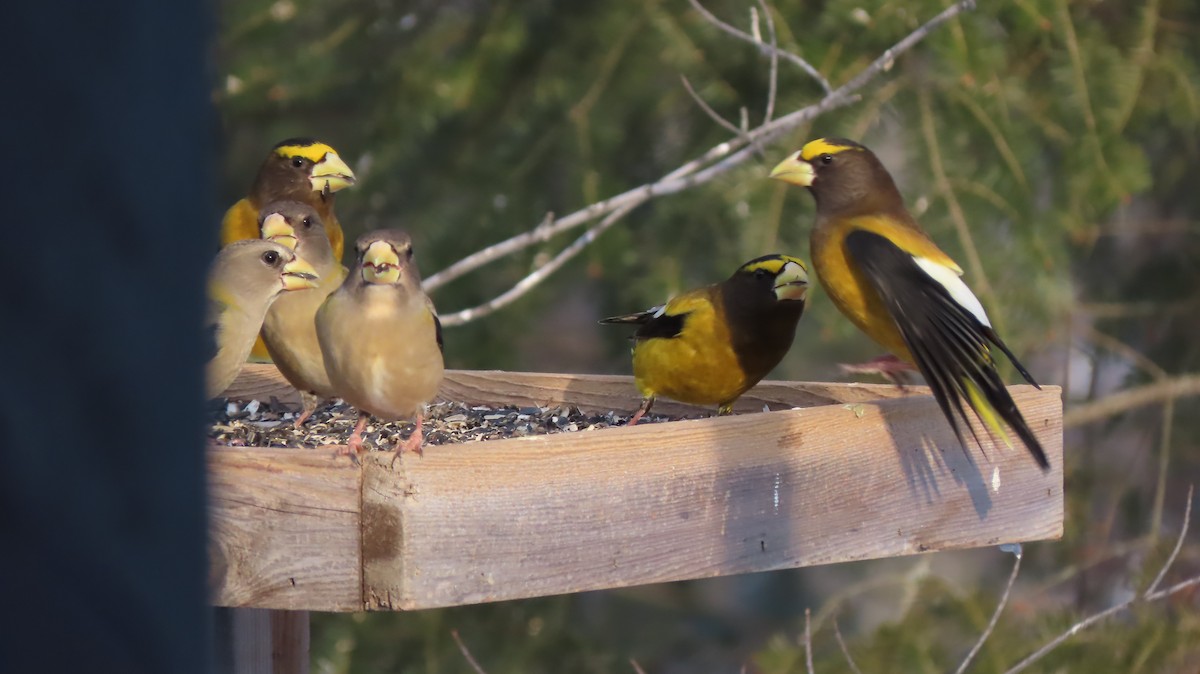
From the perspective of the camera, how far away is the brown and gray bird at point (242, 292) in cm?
288

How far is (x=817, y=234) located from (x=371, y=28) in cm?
251

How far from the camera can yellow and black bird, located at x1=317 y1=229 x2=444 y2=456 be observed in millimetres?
2598

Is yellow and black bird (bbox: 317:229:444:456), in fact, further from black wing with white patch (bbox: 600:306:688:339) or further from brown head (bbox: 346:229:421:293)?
black wing with white patch (bbox: 600:306:688:339)

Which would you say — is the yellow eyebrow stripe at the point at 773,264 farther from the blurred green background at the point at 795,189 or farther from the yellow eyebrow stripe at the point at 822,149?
the blurred green background at the point at 795,189

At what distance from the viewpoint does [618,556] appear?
93.6 inches

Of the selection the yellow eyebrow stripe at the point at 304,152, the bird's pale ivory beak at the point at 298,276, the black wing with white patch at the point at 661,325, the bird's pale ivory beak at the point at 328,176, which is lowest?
the black wing with white patch at the point at 661,325

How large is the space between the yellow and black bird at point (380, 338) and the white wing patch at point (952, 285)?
115 centimetres

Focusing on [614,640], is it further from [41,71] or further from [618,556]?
[41,71]

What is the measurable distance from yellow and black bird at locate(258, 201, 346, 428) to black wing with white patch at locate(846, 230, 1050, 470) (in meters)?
1.21

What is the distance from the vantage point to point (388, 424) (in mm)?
3252

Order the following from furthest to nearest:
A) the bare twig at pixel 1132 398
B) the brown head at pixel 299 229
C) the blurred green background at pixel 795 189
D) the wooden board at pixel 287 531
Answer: the bare twig at pixel 1132 398 → the blurred green background at pixel 795 189 → the brown head at pixel 299 229 → the wooden board at pixel 287 531

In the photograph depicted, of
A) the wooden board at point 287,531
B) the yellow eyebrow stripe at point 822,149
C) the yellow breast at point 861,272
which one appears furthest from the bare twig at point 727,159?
the wooden board at point 287,531

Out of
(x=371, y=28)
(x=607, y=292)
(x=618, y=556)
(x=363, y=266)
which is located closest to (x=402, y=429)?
(x=363, y=266)

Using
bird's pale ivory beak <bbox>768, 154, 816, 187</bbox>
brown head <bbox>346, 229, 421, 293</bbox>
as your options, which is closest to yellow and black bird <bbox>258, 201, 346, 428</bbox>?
brown head <bbox>346, 229, 421, 293</bbox>
